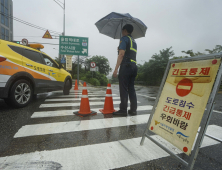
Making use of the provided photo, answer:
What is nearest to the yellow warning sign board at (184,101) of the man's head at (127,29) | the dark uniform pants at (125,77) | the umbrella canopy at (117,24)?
the dark uniform pants at (125,77)

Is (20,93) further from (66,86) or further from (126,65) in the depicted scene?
(126,65)

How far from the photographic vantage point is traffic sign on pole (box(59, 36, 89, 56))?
13.7 m

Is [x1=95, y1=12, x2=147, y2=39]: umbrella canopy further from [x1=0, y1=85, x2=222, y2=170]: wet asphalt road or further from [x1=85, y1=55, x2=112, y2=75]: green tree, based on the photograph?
[x1=85, y1=55, x2=112, y2=75]: green tree

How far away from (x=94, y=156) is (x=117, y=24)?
390 cm

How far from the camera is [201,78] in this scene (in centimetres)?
151

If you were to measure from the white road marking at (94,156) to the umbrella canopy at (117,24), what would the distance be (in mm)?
3207

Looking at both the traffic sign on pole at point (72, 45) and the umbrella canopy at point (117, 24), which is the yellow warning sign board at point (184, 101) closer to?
the umbrella canopy at point (117, 24)

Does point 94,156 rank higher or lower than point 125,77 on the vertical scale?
lower

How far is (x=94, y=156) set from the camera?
65.1 inches

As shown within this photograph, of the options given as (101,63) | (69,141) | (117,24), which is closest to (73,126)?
(69,141)

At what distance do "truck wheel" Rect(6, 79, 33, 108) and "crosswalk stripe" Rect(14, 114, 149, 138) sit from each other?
4.70ft

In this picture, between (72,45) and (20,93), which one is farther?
(72,45)

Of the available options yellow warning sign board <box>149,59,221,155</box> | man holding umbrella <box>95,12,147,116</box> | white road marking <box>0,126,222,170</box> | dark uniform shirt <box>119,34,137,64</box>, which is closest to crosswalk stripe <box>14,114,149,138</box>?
man holding umbrella <box>95,12,147,116</box>

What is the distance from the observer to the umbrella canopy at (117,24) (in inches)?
150
